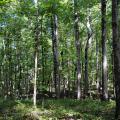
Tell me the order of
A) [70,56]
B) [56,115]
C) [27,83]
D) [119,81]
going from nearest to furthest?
[119,81] → [56,115] → [70,56] → [27,83]

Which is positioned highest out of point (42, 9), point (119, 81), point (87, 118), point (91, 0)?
point (91, 0)

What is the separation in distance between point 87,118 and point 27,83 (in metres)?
42.1

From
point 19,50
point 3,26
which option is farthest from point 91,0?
point 19,50

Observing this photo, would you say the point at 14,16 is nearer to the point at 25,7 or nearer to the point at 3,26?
the point at 3,26

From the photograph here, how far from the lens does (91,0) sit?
2541 centimetres

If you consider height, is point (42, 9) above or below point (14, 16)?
below

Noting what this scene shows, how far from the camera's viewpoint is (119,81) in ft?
44.9

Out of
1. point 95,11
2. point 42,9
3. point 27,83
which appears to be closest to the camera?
point 42,9

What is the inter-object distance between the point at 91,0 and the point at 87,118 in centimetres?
1360

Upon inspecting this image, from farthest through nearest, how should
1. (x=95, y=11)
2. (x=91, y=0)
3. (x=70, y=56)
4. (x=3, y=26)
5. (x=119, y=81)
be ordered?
1. (x=70, y=56)
2. (x=3, y=26)
3. (x=95, y=11)
4. (x=91, y=0)
5. (x=119, y=81)

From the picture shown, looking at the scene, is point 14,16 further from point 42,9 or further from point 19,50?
point 42,9

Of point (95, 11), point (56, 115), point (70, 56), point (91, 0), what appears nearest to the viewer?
point (56, 115)

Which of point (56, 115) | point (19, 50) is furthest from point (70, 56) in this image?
point (56, 115)

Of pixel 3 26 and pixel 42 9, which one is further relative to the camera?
pixel 3 26
